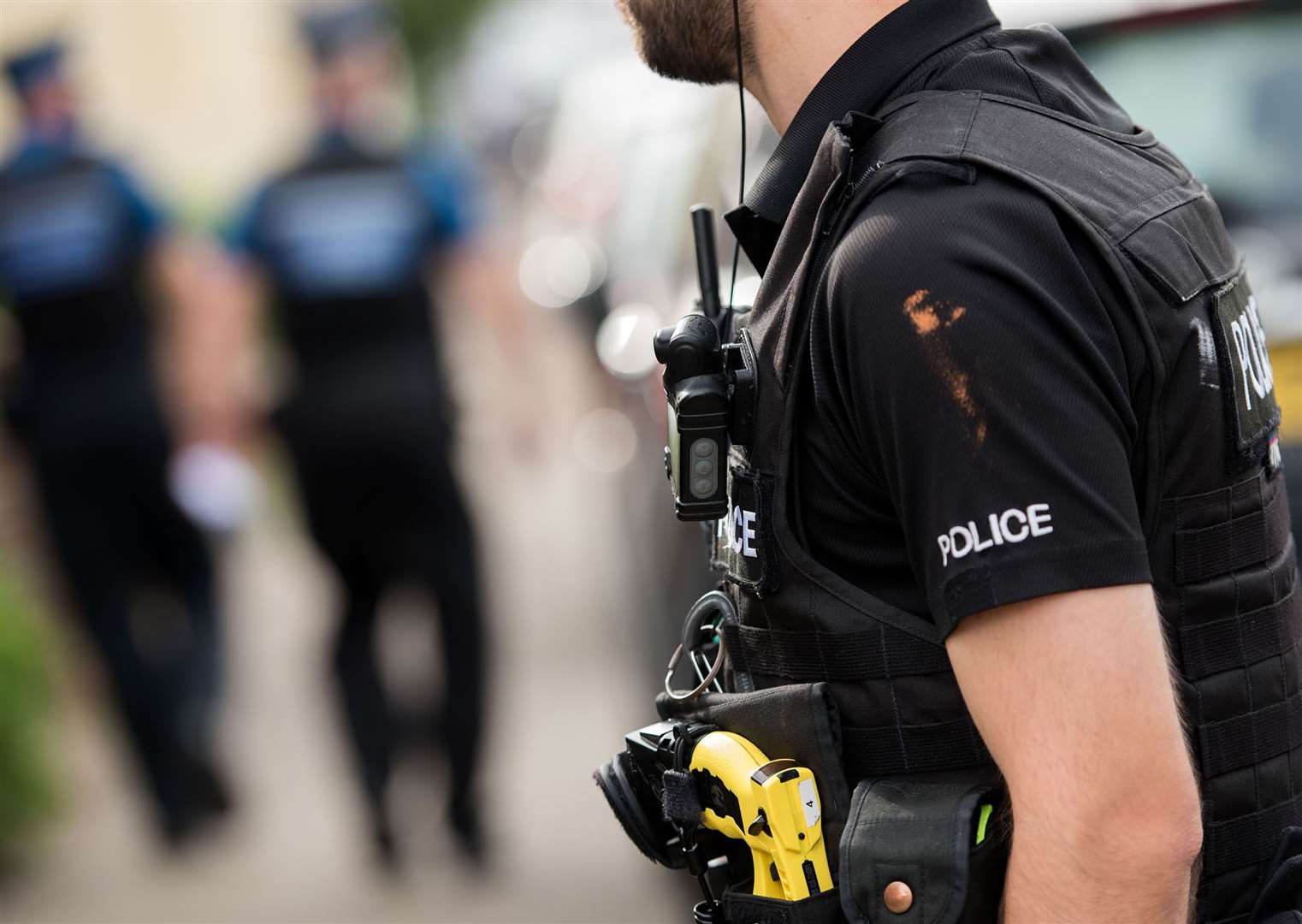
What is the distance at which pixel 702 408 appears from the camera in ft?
5.13

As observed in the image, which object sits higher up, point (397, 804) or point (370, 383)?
point (370, 383)

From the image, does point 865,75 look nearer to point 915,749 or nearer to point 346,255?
point 915,749

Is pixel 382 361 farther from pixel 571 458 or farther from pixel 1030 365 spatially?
pixel 571 458

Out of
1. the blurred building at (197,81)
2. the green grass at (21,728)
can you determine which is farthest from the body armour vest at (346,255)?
the blurred building at (197,81)

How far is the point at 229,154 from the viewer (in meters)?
18.9

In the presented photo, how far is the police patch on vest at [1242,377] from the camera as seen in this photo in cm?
146

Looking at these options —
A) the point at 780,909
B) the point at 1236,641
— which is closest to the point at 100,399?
the point at 780,909

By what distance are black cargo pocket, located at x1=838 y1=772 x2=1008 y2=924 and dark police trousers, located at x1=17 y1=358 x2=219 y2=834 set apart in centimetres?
393

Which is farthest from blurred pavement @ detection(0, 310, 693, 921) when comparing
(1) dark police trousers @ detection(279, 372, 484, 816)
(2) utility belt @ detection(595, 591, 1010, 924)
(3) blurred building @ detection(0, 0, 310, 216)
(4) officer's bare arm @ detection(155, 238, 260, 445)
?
(3) blurred building @ detection(0, 0, 310, 216)

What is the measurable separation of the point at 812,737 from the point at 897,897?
18cm

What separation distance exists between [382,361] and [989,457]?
340 cm

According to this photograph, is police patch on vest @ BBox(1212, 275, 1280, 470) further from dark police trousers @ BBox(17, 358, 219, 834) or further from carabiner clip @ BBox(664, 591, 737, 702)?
dark police trousers @ BBox(17, 358, 219, 834)

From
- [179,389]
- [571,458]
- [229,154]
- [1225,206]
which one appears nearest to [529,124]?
[229,154]

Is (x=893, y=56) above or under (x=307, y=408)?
above
